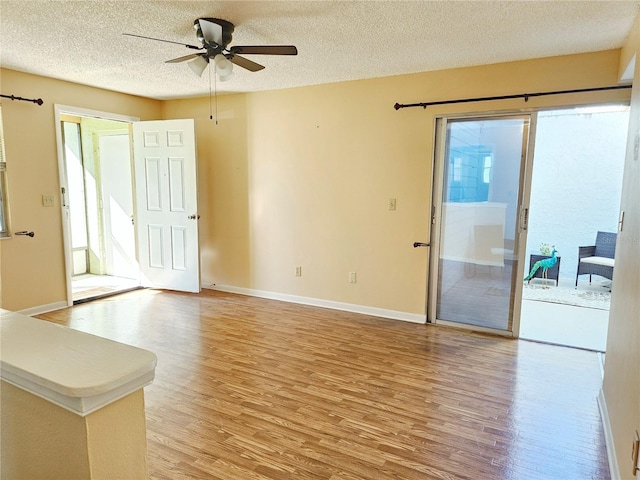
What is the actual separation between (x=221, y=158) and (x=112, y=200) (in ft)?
6.82

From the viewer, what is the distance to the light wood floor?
198 centimetres

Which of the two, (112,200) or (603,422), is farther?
(112,200)

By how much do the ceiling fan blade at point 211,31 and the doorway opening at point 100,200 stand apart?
350cm

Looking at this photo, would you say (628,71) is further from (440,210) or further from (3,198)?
(3,198)

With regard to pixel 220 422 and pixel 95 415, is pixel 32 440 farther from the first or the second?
pixel 220 422

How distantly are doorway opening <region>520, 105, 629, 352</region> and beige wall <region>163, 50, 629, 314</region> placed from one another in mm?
2150

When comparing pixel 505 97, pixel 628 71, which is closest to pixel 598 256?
pixel 505 97

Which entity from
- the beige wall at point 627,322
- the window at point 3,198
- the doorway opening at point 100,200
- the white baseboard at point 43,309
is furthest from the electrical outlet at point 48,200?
the beige wall at point 627,322

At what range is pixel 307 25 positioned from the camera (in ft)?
8.91

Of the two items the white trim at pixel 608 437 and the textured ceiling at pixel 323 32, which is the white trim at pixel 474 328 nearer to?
the white trim at pixel 608 437

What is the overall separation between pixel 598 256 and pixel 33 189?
22.7 ft

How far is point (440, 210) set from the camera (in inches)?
154

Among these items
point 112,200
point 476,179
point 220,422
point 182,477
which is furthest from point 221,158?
point 182,477

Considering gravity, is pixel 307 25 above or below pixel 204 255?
above
